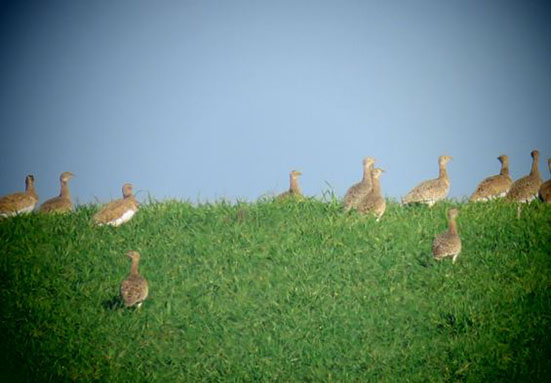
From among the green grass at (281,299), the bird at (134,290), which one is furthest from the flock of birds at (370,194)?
the bird at (134,290)

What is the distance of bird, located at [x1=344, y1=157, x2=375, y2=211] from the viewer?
58.9ft

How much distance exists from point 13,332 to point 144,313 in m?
2.34

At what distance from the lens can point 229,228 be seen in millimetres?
17125

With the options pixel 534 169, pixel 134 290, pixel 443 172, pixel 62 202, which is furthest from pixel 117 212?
pixel 534 169

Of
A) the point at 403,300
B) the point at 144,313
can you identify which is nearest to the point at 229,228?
the point at 144,313

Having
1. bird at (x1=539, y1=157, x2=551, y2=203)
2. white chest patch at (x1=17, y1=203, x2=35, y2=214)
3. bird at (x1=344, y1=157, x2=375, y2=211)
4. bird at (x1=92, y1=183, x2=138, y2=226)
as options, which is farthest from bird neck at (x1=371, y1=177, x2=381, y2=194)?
white chest patch at (x1=17, y1=203, x2=35, y2=214)

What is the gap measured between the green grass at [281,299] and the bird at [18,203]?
33.1 inches

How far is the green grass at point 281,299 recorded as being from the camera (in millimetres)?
12672

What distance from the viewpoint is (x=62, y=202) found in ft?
63.2

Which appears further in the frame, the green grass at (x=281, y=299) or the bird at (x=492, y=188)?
the bird at (x=492, y=188)

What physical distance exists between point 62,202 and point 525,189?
11.8 m

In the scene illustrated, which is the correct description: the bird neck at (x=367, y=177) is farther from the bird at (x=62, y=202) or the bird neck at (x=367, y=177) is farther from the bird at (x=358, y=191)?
the bird at (x=62, y=202)

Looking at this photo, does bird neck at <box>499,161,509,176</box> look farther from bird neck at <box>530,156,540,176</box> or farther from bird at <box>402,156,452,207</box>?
bird at <box>402,156,452,207</box>

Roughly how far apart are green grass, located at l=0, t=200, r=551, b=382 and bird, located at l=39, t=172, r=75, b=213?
Answer: 110 cm
